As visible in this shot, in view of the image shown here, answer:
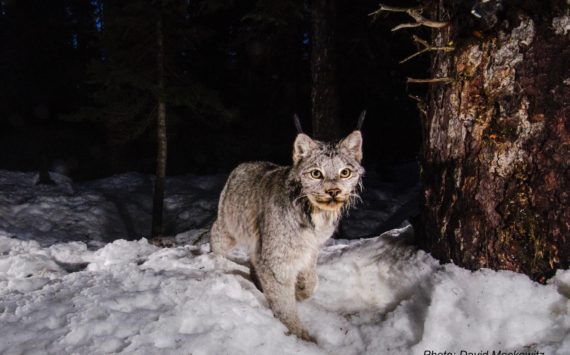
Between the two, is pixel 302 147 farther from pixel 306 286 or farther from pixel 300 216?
pixel 306 286

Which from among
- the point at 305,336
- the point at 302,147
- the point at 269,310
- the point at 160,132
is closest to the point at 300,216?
the point at 302,147

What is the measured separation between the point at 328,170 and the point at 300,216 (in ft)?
1.70

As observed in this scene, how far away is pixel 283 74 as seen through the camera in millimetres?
15117

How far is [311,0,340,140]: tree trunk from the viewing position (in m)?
9.30

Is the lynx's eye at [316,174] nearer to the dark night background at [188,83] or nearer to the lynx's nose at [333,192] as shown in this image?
the lynx's nose at [333,192]

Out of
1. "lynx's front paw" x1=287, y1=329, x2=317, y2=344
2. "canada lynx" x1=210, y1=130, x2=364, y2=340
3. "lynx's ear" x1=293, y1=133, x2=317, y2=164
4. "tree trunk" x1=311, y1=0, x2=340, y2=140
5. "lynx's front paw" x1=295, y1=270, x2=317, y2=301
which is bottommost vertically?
"lynx's front paw" x1=287, y1=329, x2=317, y2=344

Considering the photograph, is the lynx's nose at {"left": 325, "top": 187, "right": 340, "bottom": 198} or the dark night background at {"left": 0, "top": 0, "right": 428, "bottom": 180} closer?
the lynx's nose at {"left": 325, "top": 187, "right": 340, "bottom": 198}

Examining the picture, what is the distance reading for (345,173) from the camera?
3.93 meters

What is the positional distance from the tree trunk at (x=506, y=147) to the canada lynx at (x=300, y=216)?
0.89 meters

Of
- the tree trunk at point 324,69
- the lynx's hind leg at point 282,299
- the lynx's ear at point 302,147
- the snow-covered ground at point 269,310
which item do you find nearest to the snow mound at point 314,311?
the snow-covered ground at point 269,310

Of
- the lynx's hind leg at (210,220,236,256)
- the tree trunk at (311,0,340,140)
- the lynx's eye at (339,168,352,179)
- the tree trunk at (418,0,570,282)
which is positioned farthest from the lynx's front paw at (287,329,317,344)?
the tree trunk at (311,0,340,140)

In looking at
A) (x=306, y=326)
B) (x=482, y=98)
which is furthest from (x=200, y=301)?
(x=482, y=98)

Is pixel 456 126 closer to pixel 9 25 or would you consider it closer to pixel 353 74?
pixel 353 74

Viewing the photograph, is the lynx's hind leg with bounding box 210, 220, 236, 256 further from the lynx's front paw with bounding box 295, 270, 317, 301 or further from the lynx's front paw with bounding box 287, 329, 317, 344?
the lynx's front paw with bounding box 287, 329, 317, 344
